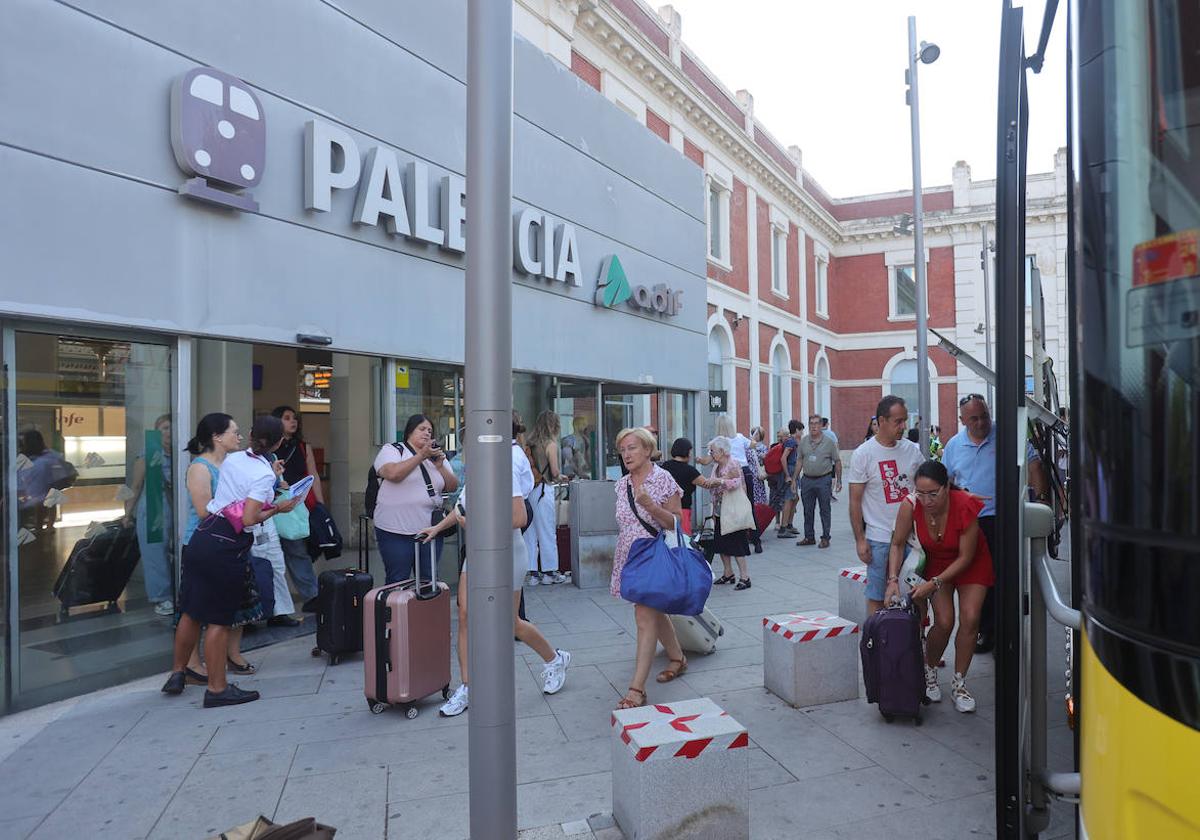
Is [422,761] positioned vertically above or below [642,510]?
below

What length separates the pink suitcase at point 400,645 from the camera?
487 centimetres

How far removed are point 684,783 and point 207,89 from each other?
605cm

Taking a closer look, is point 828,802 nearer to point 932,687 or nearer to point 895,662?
point 895,662

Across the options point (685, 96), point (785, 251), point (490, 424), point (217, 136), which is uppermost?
point (685, 96)

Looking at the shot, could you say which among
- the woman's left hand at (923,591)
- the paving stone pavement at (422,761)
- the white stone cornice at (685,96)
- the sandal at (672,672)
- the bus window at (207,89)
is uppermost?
the white stone cornice at (685,96)

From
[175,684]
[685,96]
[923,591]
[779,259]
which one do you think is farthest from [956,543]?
[779,259]

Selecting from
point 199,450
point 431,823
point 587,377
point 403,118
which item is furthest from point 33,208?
point 587,377

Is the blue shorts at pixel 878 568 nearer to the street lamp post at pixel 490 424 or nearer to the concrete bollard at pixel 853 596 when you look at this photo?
the concrete bollard at pixel 853 596

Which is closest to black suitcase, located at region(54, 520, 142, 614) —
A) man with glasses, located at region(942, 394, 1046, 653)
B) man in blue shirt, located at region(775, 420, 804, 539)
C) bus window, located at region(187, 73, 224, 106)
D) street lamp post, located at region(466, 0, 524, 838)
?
bus window, located at region(187, 73, 224, 106)

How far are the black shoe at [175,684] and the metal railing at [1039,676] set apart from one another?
209 inches

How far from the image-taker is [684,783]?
11.0 feet

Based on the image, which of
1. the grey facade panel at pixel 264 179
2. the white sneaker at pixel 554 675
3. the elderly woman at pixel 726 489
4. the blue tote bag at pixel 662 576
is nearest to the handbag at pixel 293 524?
the grey facade panel at pixel 264 179

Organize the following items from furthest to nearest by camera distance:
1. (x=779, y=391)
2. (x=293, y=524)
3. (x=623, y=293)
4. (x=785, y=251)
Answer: (x=785, y=251) → (x=779, y=391) → (x=623, y=293) → (x=293, y=524)

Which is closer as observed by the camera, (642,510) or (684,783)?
(684,783)
